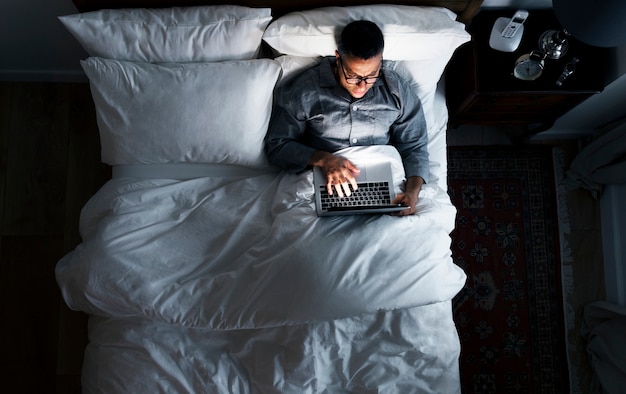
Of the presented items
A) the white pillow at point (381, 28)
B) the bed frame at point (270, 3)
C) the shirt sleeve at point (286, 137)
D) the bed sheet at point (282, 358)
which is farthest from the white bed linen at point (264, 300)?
the bed frame at point (270, 3)

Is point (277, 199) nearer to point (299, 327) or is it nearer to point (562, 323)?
point (299, 327)

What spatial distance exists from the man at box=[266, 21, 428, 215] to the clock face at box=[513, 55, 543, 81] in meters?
0.35

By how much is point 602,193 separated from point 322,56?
1.41 meters

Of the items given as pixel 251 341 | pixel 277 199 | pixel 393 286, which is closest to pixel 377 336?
pixel 393 286

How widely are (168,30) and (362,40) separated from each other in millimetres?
615

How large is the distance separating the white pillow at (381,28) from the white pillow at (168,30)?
84mm

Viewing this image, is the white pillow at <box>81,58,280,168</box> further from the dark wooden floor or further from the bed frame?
the dark wooden floor

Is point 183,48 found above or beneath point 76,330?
above

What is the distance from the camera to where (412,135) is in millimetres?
1710

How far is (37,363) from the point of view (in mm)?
1985

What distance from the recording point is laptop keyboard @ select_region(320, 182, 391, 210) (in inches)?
61.1

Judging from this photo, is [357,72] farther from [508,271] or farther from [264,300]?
[508,271]

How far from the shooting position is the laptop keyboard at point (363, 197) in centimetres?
155

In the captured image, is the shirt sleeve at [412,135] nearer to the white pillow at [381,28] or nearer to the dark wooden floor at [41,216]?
the white pillow at [381,28]
